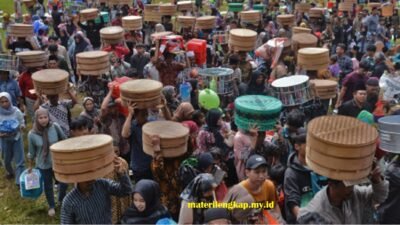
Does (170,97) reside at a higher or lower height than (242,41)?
lower

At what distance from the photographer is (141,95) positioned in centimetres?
640

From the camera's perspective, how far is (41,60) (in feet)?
30.8

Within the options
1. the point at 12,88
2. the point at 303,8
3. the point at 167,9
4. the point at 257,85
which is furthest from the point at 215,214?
the point at 303,8

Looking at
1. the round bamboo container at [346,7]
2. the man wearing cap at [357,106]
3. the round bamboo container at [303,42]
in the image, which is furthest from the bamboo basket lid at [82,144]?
the round bamboo container at [346,7]

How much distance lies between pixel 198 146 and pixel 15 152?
3.53m

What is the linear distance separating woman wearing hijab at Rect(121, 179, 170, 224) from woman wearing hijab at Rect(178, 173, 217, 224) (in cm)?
25

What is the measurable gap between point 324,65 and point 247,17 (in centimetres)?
551

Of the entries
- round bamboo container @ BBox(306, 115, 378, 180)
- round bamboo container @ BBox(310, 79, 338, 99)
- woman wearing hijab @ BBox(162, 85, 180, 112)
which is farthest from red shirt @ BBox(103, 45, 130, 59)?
round bamboo container @ BBox(306, 115, 378, 180)

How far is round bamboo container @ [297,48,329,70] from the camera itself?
29.4 ft

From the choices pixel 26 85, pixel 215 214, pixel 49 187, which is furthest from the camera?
pixel 26 85

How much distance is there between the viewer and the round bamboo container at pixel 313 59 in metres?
8.97

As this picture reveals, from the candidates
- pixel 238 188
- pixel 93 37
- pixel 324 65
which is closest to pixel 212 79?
pixel 324 65

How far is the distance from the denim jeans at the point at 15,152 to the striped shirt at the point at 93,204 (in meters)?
3.66

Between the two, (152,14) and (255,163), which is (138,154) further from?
(152,14)
